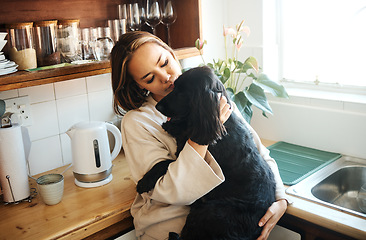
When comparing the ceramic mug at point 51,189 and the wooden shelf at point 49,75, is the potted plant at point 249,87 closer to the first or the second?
the wooden shelf at point 49,75

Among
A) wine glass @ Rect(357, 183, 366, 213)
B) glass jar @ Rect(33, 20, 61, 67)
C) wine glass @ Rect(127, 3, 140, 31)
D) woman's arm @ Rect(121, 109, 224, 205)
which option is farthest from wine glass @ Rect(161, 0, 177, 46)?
wine glass @ Rect(357, 183, 366, 213)

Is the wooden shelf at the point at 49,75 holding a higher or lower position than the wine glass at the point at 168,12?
lower

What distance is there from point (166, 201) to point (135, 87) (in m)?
0.46

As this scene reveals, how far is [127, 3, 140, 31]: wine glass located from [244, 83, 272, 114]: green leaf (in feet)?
1.97

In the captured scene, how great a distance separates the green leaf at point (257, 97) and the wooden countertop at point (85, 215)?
49 cm

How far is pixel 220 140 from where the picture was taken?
1242mm

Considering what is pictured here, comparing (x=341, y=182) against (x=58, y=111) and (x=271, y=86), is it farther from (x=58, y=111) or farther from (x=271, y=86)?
(x=58, y=111)

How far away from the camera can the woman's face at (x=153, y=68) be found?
4.40 ft

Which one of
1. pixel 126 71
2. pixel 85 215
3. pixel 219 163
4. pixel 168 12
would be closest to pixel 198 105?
pixel 219 163

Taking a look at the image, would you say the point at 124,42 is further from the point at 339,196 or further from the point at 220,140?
the point at 339,196

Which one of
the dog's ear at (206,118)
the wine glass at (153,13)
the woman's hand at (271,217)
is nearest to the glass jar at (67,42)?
the wine glass at (153,13)

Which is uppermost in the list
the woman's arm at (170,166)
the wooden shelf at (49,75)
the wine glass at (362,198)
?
the wooden shelf at (49,75)

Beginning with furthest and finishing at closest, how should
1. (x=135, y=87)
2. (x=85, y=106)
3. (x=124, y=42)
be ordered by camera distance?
(x=85, y=106) < (x=135, y=87) < (x=124, y=42)

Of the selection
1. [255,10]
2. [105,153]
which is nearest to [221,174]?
[105,153]
